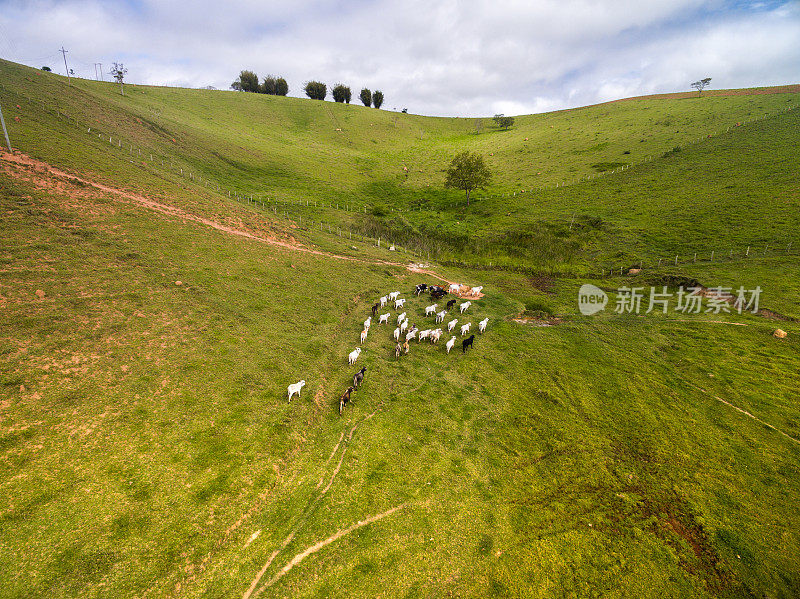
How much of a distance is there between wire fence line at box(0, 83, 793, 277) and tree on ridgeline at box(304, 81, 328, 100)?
92.8m

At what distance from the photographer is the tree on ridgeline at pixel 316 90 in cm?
12294

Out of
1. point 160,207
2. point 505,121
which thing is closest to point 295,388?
point 160,207

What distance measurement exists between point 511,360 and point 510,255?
29886 mm

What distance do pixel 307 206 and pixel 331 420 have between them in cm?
4711

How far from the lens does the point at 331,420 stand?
1378 cm

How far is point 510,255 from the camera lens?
46531 millimetres

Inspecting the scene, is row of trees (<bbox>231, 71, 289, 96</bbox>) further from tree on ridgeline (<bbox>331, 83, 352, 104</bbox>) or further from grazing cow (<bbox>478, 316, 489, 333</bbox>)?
grazing cow (<bbox>478, 316, 489, 333</bbox>)

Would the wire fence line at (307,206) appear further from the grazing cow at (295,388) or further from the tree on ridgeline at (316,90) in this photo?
the tree on ridgeline at (316,90)

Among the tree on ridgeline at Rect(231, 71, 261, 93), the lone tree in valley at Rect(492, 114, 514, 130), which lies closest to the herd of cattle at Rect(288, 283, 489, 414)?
the lone tree in valley at Rect(492, 114, 514, 130)

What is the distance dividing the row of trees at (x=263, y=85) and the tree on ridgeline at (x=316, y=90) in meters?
9.08

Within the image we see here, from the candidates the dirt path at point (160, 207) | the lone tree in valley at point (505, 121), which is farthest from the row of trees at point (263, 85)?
the dirt path at point (160, 207)

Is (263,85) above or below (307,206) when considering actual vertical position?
above

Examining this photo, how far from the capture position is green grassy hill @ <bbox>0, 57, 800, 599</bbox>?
8664 mm

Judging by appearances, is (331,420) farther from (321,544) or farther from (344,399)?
(321,544)
